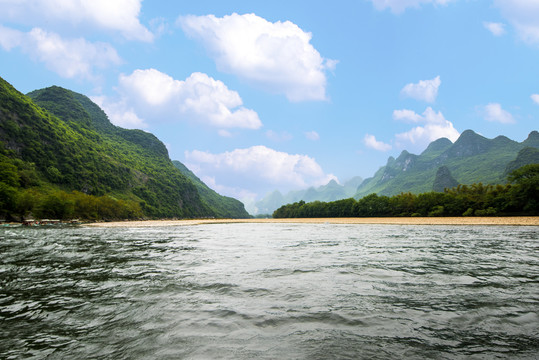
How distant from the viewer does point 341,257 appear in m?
18.9

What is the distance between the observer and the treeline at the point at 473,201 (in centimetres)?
7368

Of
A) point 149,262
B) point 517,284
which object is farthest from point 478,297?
point 149,262

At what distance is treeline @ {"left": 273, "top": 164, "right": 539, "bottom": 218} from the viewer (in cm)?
7368

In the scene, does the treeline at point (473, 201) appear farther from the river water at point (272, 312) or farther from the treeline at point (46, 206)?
the treeline at point (46, 206)

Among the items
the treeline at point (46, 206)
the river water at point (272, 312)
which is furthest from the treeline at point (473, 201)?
the treeline at point (46, 206)

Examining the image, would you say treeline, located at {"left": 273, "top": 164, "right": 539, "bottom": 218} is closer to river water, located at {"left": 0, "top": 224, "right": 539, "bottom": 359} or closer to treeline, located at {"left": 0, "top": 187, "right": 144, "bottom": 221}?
river water, located at {"left": 0, "top": 224, "right": 539, "bottom": 359}

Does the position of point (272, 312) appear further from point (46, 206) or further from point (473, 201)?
point (46, 206)

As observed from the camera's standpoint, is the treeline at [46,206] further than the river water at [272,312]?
Yes

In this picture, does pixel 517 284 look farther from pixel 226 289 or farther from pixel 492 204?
pixel 492 204

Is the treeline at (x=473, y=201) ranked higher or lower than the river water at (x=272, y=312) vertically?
higher

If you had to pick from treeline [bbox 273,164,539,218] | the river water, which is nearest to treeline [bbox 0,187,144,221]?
the river water

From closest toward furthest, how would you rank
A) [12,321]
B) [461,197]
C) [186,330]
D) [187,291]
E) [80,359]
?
[80,359], [186,330], [12,321], [187,291], [461,197]

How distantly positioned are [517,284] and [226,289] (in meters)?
12.1

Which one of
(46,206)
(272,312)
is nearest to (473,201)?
(272,312)
